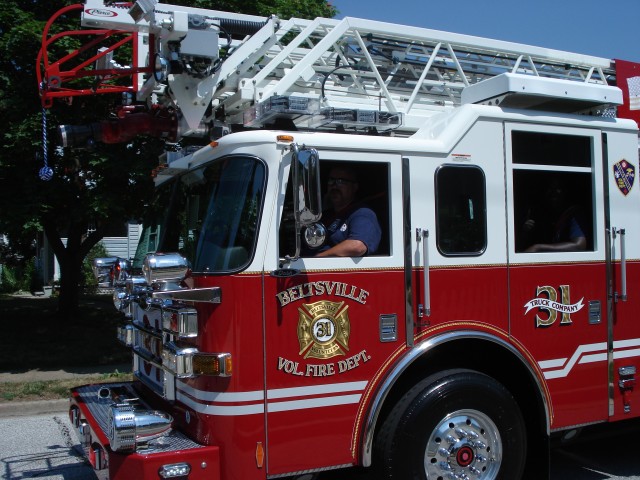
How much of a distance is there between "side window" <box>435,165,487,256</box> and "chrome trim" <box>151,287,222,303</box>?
4.75 feet

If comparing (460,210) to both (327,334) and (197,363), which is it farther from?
(197,363)

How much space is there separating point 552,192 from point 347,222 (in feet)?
5.19

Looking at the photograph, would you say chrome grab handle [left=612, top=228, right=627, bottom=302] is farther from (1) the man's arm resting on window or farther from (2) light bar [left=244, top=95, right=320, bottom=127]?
(2) light bar [left=244, top=95, right=320, bottom=127]

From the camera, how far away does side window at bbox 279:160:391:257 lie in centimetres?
406

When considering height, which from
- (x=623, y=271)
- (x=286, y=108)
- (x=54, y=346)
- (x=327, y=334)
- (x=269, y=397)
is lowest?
(x=54, y=346)

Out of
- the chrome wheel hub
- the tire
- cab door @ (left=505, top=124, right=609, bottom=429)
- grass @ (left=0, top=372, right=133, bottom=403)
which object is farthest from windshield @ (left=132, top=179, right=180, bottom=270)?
grass @ (left=0, top=372, right=133, bottom=403)

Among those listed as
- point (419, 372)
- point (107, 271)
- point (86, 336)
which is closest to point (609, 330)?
point (419, 372)

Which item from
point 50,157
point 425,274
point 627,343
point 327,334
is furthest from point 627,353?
Answer: point 50,157

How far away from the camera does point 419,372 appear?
14.0 ft

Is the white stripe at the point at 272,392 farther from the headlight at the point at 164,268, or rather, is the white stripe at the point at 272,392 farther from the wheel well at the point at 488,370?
the headlight at the point at 164,268

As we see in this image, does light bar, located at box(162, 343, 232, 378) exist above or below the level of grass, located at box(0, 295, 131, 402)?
above

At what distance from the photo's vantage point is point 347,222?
418 centimetres

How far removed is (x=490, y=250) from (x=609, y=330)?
118 cm

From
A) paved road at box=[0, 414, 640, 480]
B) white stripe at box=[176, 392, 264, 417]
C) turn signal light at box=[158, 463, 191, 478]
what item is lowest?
paved road at box=[0, 414, 640, 480]
